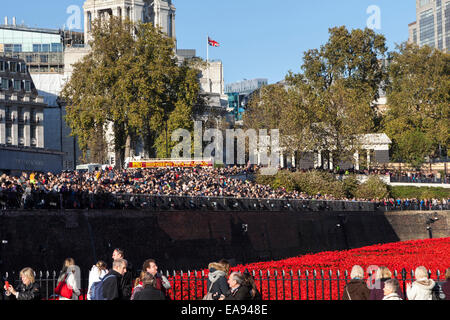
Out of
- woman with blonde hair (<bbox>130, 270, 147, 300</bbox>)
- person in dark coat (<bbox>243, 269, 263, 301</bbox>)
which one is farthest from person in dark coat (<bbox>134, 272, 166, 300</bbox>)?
person in dark coat (<bbox>243, 269, 263, 301</bbox>)

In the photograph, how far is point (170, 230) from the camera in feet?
158

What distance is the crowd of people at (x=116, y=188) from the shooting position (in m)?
38.9

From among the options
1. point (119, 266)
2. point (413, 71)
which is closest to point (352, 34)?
point (413, 71)

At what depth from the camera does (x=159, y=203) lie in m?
48.1

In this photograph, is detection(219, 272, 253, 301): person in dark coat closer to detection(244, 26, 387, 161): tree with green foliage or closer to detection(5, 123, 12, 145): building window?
detection(244, 26, 387, 161): tree with green foliage

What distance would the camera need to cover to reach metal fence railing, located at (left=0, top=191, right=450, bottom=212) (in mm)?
38656

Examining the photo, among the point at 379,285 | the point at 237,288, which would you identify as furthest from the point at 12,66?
the point at 379,285

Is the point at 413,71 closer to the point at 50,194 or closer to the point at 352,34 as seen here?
the point at 352,34

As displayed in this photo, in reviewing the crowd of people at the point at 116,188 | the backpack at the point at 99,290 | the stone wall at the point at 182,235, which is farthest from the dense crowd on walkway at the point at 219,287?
the crowd of people at the point at 116,188

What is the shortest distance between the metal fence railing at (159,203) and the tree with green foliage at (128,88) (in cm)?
2455

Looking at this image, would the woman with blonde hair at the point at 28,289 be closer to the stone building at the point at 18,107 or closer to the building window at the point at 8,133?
the stone building at the point at 18,107

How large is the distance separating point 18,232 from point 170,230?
487 inches

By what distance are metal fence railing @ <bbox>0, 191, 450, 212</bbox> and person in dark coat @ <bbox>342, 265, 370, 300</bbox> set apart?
75.7 ft

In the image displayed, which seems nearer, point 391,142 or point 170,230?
point 170,230
